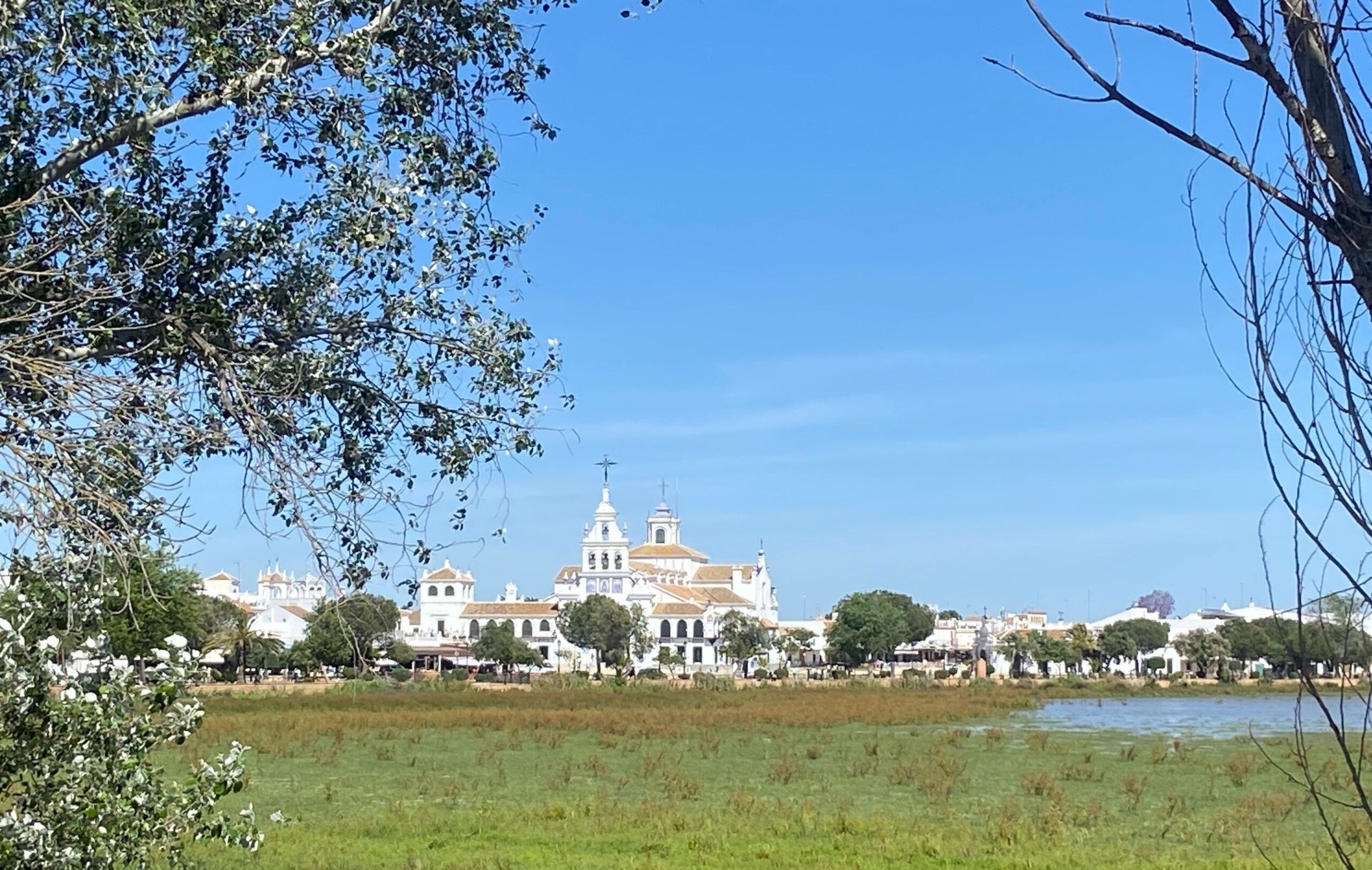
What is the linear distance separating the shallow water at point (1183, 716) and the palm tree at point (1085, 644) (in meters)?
38.8

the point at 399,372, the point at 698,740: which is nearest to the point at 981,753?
the point at 698,740

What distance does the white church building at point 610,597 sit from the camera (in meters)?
102

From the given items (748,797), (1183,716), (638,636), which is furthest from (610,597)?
(748,797)

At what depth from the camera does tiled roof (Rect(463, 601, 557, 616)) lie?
108812mm

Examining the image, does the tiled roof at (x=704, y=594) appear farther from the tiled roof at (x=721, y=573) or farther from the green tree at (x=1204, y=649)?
the green tree at (x=1204, y=649)

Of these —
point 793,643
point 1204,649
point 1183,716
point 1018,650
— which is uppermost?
point 793,643

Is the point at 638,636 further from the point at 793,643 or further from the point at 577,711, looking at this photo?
the point at 577,711

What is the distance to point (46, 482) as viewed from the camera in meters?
4.23

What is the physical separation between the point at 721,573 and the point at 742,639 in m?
28.4

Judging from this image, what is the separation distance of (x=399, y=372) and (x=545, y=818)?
9.52 meters

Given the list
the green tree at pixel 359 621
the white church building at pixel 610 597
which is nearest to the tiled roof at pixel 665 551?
the white church building at pixel 610 597

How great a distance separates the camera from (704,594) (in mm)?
115125

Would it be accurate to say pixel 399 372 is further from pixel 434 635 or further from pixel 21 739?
pixel 434 635

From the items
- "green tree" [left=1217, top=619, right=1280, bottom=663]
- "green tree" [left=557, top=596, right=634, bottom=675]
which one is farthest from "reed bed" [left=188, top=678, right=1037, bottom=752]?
"green tree" [left=1217, top=619, right=1280, bottom=663]
